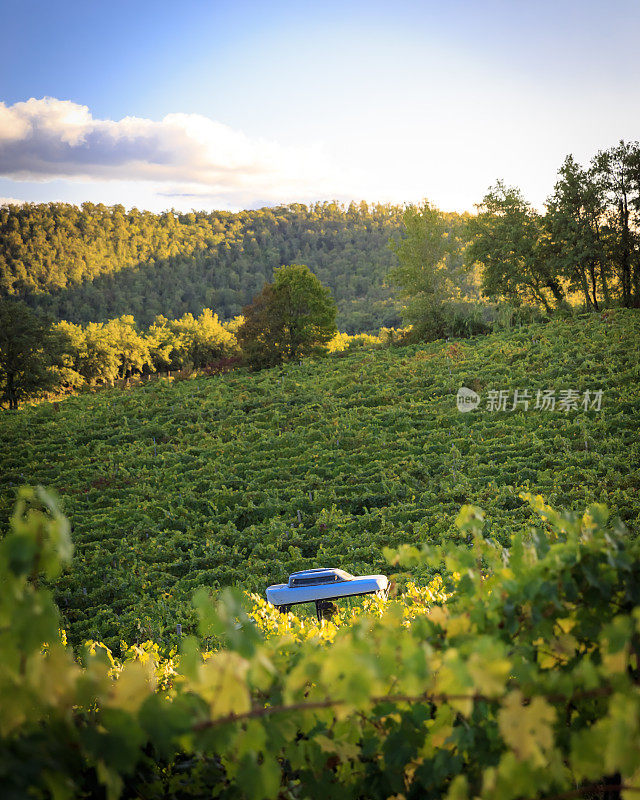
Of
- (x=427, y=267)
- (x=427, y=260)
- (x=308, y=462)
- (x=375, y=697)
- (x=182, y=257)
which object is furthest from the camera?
(x=182, y=257)

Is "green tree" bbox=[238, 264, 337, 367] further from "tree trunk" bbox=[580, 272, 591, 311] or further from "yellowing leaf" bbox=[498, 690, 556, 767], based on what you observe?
"yellowing leaf" bbox=[498, 690, 556, 767]

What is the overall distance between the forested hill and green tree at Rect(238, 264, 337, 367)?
35.9 meters

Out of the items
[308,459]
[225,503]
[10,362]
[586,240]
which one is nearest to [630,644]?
[225,503]

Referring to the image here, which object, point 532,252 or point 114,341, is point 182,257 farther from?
point 532,252

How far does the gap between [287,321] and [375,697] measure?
862 inches

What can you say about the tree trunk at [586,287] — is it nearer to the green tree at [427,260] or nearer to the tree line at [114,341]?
the green tree at [427,260]

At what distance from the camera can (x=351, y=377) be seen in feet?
59.3

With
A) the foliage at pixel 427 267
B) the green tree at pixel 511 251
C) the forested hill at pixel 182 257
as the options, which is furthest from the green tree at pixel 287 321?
the forested hill at pixel 182 257

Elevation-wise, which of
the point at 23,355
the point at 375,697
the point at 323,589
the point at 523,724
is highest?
the point at 23,355

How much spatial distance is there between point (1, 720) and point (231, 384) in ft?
63.0

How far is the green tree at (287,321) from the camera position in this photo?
72.2 feet

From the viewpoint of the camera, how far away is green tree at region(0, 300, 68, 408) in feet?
76.6

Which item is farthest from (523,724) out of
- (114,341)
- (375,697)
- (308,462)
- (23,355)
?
(114,341)

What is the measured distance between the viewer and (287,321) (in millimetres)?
22562
